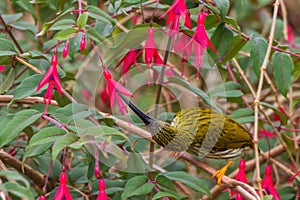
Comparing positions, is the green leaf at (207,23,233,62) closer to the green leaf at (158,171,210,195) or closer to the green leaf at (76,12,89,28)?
the green leaf at (158,171,210,195)

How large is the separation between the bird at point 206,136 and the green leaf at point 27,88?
30 cm

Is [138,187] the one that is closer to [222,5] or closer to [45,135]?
[45,135]

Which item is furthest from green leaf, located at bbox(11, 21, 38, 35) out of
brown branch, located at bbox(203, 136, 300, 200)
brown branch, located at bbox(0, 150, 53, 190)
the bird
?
brown branch, located at bbox(203, 136, 300, 200)

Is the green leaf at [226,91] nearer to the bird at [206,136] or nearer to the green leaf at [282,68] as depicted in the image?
the bird at [206,136]

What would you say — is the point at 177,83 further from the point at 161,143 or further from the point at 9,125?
the point at 9,125

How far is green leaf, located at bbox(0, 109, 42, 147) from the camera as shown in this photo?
120 centimetres

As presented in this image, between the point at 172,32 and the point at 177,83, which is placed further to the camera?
the point at 177,83

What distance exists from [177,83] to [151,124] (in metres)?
0.30

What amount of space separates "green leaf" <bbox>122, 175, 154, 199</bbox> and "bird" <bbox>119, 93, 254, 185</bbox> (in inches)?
3.8

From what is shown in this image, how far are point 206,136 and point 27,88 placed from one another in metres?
0.51

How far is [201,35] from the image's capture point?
1286 mm

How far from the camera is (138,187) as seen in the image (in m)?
1.38

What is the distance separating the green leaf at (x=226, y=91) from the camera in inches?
69.8

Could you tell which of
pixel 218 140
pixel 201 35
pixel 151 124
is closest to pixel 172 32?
pixel 201 35
